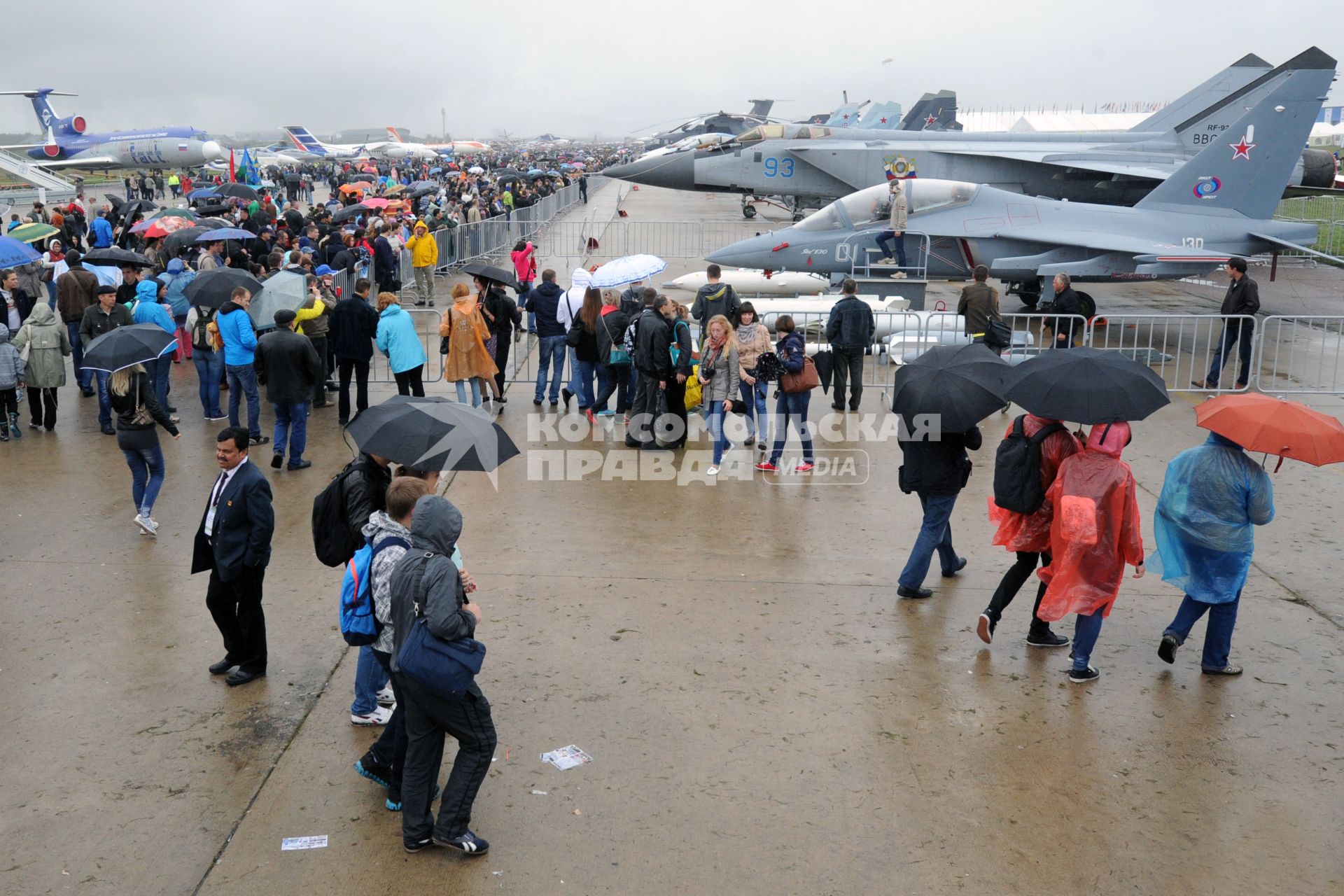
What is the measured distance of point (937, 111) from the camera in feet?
172

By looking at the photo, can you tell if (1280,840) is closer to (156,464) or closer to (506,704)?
(506,704)

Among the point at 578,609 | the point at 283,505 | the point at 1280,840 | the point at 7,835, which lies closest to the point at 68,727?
the point at 7,835

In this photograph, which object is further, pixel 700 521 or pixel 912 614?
pixel 700 521

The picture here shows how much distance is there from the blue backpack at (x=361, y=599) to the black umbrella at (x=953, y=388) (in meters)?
3.43

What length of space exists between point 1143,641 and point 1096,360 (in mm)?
1880

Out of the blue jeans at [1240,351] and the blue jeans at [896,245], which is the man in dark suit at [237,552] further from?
the blue jeans at [896,245]

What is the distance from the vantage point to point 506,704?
18.4 feet

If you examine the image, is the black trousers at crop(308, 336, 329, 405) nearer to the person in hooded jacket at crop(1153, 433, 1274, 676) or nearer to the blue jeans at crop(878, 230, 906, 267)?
the person in hooded jacket at crop(1153, 433, 1274, 676)

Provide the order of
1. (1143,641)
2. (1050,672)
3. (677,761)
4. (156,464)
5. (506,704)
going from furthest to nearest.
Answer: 1. (156,464)
2. (1143,641)
3. (1050,672)
4. (506,704)
5. (677,761)

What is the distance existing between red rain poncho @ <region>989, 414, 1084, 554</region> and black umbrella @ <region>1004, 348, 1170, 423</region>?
152mm

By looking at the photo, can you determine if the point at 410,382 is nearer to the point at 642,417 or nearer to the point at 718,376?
the point at 642,417

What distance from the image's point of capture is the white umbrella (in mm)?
11375

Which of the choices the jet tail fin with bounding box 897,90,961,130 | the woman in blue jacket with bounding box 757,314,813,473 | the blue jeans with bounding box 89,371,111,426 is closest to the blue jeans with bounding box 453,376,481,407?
the woman in blue jacket with bounding box 757,314,813,473

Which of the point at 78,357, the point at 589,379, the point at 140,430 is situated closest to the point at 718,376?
the point at 589,379
